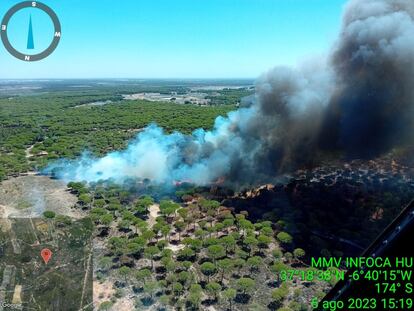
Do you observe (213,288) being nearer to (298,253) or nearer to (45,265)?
(298,253)

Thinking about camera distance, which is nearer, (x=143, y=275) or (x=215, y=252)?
(x=143, y=275)

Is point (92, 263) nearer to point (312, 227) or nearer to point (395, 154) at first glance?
point (312, 227)

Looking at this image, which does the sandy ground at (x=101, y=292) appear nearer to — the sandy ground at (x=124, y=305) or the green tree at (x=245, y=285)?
the sandy ground at (x=124, y=305)

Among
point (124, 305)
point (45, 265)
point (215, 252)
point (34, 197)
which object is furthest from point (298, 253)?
point (34, 197)

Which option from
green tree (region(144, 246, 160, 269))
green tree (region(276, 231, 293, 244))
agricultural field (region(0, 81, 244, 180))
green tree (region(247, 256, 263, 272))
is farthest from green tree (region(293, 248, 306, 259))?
A: agricultural field (region(0, 81, 244, 180))

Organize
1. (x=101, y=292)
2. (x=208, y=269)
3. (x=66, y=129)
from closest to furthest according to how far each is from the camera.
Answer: (x=101, y=292) < (x=208, y=269) < (x=66, y=129)

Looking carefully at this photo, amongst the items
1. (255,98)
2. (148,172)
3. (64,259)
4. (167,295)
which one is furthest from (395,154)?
(64,259)
